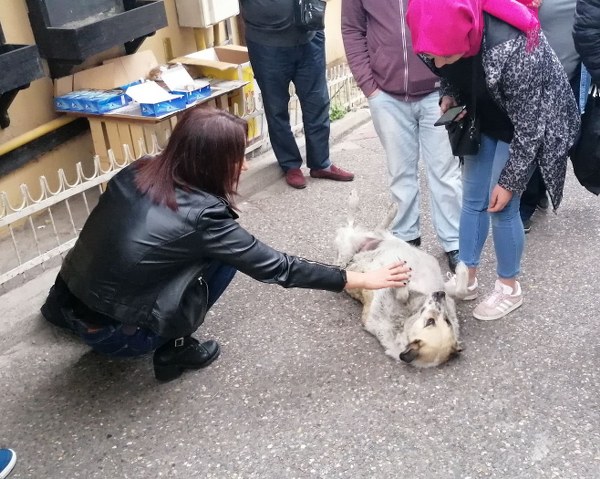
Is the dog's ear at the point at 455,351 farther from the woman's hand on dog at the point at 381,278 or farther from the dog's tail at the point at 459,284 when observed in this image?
the woman's hand on dog at the point at 381,278

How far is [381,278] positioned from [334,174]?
8.28ft

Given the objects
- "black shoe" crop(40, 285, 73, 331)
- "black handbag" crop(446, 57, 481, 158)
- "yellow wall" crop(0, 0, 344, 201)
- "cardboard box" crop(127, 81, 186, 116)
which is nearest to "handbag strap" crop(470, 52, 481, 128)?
"black handbag" crop(446, 57, 481, 158)

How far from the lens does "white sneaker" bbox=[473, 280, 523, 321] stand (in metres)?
3.46

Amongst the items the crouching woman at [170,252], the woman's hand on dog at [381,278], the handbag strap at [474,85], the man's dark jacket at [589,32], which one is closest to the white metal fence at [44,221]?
the crouching woman at [170,252]

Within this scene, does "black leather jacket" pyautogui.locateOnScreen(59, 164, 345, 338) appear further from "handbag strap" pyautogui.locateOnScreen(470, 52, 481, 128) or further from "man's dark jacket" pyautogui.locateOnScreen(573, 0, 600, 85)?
"man's dark jacket" pyautogui.locateOnScreen(573, 0, 600, 85)

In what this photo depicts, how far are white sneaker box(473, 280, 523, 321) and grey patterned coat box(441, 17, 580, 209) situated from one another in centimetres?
72

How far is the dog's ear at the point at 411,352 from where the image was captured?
10.1 ft

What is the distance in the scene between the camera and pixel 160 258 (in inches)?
105

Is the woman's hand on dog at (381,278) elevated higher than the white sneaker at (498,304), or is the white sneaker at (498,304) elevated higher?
the woman's hand on dog at (381,278)

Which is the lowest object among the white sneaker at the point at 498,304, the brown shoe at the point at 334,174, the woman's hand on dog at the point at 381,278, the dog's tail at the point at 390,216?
the brown shoe at the point at 334,174

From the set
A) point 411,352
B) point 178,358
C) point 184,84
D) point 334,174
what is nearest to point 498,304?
point 411,352

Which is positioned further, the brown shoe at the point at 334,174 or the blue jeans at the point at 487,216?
→ the brown shoe at the point at 334,174

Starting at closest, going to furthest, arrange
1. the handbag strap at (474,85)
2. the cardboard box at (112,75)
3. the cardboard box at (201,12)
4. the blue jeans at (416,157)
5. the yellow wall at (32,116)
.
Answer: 1. the handbag strap at (474,85)
2. the blue jeans at (416,157)
3. the yellow wall at (32,116)
4. the cardboard box at (112,75)
5. the cardboard box at (201,12)

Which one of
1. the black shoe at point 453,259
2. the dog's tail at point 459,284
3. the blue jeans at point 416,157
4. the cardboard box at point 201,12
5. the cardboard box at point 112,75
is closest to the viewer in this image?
the dog's tail at point 459,284
